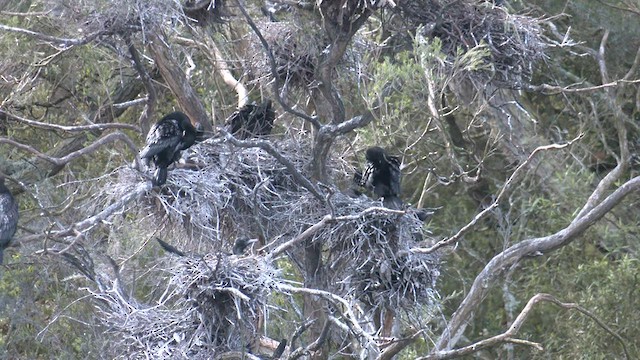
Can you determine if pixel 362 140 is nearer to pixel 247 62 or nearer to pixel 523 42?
pixel 247 62

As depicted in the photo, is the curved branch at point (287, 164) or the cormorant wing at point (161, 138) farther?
the cormorant wing at point (161, 138)

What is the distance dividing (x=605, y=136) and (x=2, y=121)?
18.7 feet

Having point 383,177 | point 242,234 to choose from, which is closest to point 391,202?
point 383,177

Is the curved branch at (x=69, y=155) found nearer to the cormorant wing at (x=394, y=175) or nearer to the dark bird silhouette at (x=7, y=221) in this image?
the dark bird silhouette at (x=7, y=221)

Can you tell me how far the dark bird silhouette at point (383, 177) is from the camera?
791 centimetres

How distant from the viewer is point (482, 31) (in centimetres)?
725

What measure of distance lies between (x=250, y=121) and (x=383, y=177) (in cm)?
94

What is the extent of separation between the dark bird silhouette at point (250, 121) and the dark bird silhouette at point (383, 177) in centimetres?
73

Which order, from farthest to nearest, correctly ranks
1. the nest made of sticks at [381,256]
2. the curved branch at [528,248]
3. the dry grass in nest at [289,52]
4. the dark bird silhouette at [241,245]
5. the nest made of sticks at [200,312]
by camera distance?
the curved branch at [528,248] → the dry grass in nest at [289,52] → the nest made of sticks at [381,256] → the dark bird silhouette at [241,245] → the nest made of sticks at [200,312]

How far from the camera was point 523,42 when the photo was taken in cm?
723

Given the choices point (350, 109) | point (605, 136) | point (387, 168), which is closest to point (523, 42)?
point (387, 168)

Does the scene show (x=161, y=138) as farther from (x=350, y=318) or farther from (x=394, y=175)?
(x=394, y=175)

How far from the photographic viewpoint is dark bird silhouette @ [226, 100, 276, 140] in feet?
25.8

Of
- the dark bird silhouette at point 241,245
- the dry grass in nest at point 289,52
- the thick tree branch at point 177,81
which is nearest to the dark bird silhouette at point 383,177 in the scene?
the dry grass in nest at point 289,52
